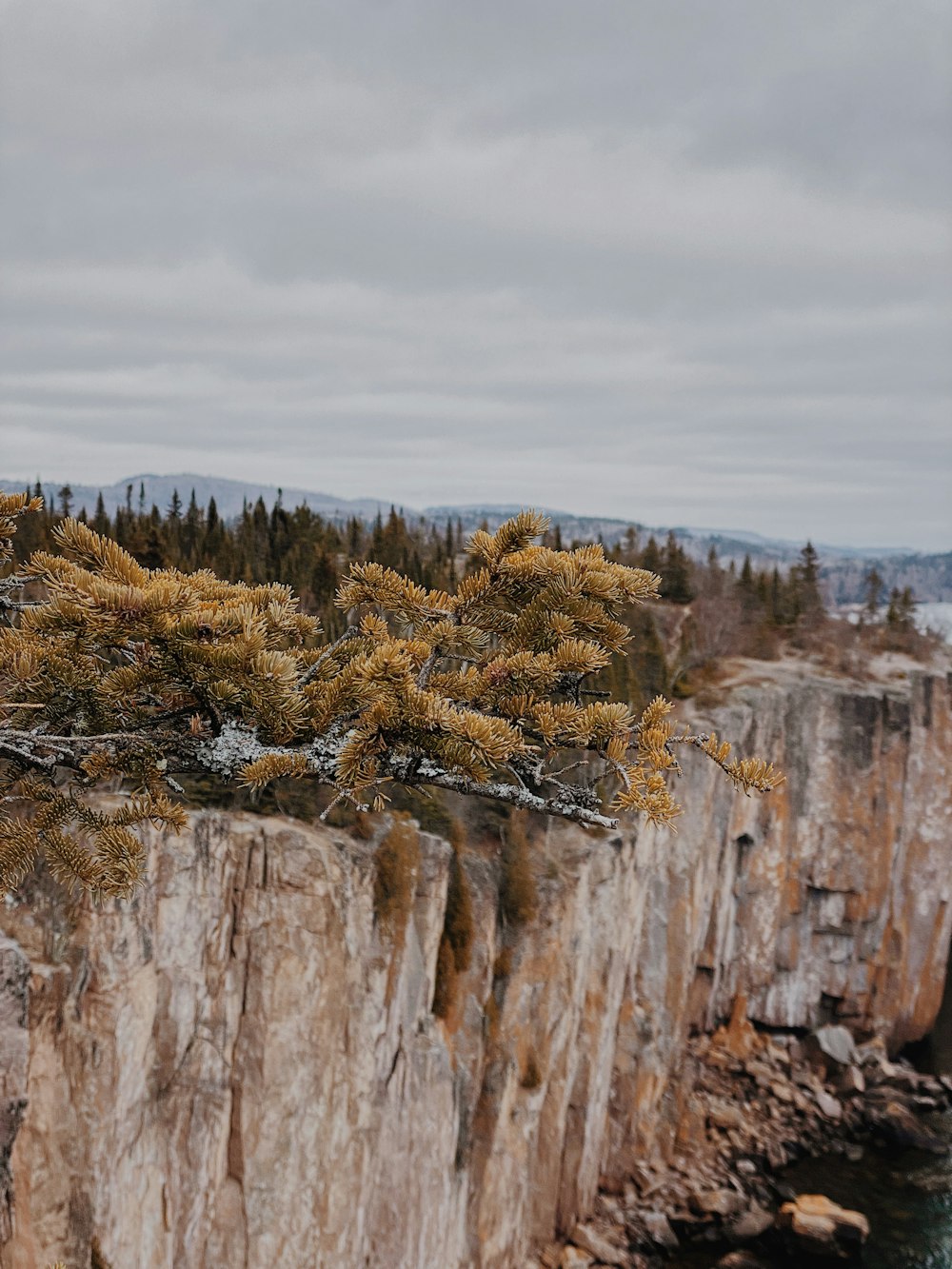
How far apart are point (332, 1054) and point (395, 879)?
329 centimetres

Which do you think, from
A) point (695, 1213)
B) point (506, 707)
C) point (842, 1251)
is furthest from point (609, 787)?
point (506, 707)

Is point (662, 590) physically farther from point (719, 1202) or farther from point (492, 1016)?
point (719, 1202)

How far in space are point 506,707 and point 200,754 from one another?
1.54 m

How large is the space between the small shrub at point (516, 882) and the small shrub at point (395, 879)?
460 cm

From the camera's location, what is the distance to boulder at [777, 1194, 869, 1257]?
2778 cm

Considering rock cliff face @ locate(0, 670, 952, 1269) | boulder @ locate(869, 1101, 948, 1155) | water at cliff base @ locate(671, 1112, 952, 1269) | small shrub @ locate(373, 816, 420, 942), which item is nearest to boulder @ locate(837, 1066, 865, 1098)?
boulder @ locate(869, 1101, 948, 1155)

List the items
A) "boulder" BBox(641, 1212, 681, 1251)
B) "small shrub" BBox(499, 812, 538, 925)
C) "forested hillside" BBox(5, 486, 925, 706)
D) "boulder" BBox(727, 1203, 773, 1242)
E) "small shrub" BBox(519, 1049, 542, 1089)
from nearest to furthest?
"small shrub" BBox(499, 812, 538, 925), "small shrub" BBox(519, 1049, 542, 1089), "boulder" BBox(641, 1212, 681, 1251), "boulder" BBox(727, 1203, 773, 1242), "forested hillside" BBox(5, 486, 925, 706)

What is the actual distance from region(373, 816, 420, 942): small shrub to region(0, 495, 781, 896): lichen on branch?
1337 cm

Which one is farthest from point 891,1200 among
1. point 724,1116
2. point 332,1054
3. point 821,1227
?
point 332,1054

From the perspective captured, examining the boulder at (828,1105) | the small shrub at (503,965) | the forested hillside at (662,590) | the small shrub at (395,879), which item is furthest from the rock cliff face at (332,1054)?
Answer: the forested hillside at (662,590)

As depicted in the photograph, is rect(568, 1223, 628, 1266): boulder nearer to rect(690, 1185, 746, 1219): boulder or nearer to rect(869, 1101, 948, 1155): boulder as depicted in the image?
rect(690, 1185, 746, 1219): boulder

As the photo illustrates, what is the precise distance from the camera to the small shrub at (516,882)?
2306cm

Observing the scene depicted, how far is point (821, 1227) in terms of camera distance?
2803cm

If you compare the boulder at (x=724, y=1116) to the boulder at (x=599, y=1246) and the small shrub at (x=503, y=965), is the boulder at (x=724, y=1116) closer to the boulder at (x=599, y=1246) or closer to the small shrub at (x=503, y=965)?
the boulder at (x=599, y=1246)
